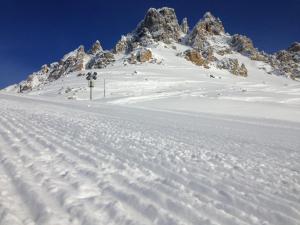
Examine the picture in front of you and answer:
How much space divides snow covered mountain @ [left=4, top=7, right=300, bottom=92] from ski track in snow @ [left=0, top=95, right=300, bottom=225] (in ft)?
339

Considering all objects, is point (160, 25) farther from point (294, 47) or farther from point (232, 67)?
point (294, 47)

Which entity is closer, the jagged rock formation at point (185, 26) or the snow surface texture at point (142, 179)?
the snow surface texture at point (142, 179)

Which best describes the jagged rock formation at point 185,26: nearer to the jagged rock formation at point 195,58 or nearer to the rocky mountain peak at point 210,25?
the rocky mountain peak at point 210,25

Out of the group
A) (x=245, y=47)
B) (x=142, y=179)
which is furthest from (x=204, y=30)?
(x=142, y=179)

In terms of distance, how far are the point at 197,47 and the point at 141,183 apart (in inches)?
5757

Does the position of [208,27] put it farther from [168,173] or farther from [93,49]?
[168,173]

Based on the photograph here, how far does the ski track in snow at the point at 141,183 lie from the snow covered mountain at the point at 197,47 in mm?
103472

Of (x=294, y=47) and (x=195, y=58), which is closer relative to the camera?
(x=195, y=58)

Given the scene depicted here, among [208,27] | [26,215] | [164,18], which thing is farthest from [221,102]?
[208,27]

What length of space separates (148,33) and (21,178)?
138 m

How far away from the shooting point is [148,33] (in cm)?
13625

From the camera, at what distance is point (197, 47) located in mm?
144500

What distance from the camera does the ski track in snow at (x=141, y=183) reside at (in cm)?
368

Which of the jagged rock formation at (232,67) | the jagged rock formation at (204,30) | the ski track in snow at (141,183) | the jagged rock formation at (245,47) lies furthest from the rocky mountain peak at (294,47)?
the ski track in snow at (141,183)
